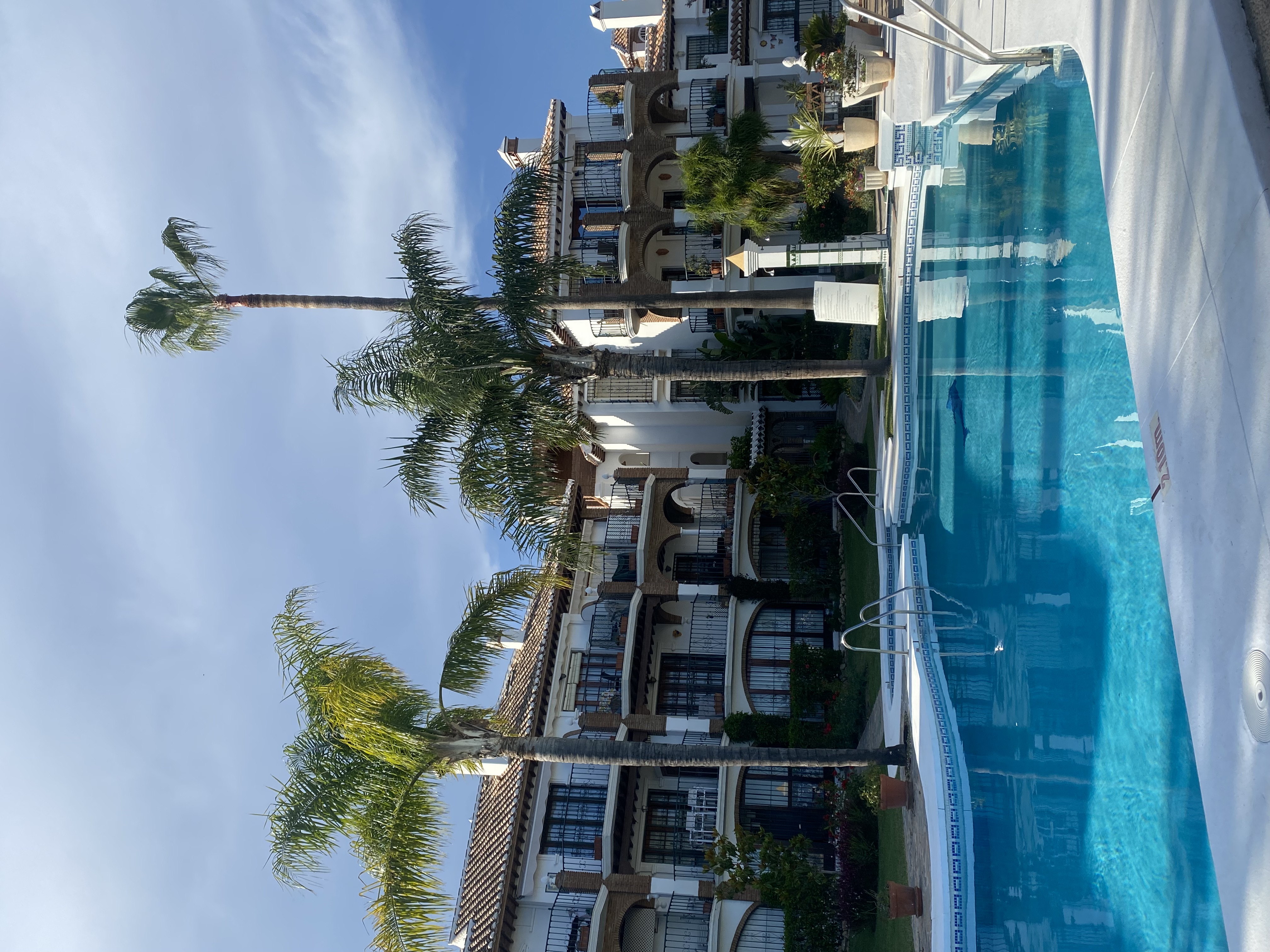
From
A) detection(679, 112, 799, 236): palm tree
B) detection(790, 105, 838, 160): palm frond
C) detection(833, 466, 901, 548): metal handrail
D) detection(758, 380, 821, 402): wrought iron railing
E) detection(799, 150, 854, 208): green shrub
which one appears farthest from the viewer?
detection(758, 380, 821, 402): wrought iron railing

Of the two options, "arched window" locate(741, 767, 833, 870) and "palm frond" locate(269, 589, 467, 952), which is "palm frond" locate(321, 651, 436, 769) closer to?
"palm frond" locate(269, 589, 467, 952)

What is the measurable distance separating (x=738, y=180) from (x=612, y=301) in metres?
4.25

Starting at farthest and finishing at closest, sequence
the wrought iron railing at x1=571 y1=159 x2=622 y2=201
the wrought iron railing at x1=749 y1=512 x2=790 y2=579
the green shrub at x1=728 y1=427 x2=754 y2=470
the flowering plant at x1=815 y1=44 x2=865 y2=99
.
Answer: the wrought iron railing at x1=571 y1=159 x2=622 y2=201
the green shrub at x1=728 y1=427 x2=754 y2=470
the wrought iron railing at x1=749 y1=512 x2=790 y2=579
the flowering plant at x1=815 y1=44 x2=865 y2=99

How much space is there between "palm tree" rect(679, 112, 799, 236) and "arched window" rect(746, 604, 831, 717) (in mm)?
12160

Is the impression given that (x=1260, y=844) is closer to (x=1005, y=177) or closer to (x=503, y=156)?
(x=1005, y=177)

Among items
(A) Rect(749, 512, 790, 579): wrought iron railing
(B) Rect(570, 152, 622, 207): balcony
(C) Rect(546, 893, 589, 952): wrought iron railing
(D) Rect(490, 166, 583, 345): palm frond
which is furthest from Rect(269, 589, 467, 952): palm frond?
(B) Rect(570, 152, 622, 207): balcony

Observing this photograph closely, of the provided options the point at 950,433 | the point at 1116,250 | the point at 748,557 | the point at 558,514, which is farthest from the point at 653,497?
the point at 1116,250

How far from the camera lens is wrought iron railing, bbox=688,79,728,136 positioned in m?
28.2

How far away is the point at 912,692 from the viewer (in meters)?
13.5

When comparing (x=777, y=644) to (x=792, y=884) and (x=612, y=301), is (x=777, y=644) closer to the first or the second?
(x=792, y=884)

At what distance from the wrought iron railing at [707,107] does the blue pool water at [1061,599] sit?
54.5 ft

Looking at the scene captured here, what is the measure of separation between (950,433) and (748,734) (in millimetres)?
12973

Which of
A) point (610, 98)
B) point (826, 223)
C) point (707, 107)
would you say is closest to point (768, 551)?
point (826, 223)

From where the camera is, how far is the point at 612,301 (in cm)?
1978
